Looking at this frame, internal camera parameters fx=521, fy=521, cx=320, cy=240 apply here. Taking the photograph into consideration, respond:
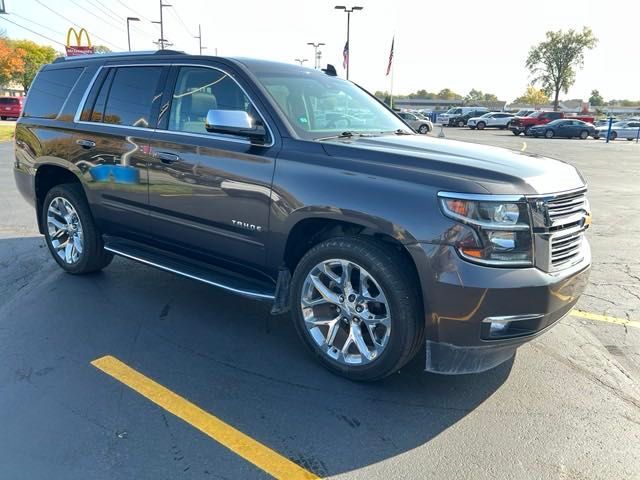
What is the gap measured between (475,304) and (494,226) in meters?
0.42

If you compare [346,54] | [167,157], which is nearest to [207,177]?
[167,157]

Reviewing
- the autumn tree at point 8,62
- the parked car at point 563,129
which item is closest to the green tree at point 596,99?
the parked car at point 563,129

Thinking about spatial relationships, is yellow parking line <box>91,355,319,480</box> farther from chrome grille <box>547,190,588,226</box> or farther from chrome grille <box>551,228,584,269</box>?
chrome grille <box>547,190,588,226</box>

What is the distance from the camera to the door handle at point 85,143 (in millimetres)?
4570

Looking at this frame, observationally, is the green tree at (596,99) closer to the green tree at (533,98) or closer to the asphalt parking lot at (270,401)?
the green tree at (533,98)

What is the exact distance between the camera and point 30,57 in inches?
2859

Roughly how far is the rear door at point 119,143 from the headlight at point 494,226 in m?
2.62

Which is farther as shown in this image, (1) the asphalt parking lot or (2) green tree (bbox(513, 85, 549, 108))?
(2) green tree (bbox(513, 85, 549, 108))

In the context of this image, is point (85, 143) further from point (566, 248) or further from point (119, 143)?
point (566, 248)

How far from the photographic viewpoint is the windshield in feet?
12.1

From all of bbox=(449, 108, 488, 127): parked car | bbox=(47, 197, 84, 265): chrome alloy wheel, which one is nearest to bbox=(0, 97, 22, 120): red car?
bbox=(47, 197, 84, 265): chrome alloy wheel

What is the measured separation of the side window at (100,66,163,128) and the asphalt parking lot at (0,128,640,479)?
1539 mm

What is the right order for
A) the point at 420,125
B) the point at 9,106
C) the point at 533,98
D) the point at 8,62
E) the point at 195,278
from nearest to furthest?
the point at 195,278
the point at 420,125
the point at 9,106
the point at 8,62
the point at 533,98

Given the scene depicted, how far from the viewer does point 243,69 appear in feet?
12.3
